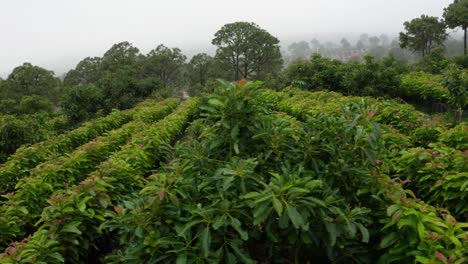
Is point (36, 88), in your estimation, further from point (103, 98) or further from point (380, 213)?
point (380, 213)

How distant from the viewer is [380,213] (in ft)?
9.34

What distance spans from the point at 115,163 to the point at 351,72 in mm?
13851

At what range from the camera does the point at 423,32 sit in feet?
89.8

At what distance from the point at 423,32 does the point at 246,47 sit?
15.0m


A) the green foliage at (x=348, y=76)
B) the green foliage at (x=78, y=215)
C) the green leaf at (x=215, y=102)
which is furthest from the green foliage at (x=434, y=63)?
the green leaf at (x=215, y=102)

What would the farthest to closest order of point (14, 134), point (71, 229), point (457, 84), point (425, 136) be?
1. point (14, 134)
2. point (457, 84)
3. point (425, 136)
4. point (71, 229)

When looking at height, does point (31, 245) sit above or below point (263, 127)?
below

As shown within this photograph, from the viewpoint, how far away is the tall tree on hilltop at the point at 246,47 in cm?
3206

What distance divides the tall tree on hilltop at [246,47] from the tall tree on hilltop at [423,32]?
11233 millimetres

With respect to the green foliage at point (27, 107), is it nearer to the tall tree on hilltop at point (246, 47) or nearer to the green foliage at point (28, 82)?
the green foliage at point (28, 82)

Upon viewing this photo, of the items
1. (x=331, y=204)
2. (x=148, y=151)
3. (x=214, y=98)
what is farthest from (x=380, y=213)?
(x=148, y=151)

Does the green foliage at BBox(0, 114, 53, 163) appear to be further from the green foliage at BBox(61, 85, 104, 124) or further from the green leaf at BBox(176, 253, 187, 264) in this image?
the green leaf at BBox(176, 253, 187, 264)

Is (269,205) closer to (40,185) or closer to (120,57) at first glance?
(40,185)

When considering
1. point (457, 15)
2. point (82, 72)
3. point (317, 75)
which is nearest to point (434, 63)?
point (457, 15)
